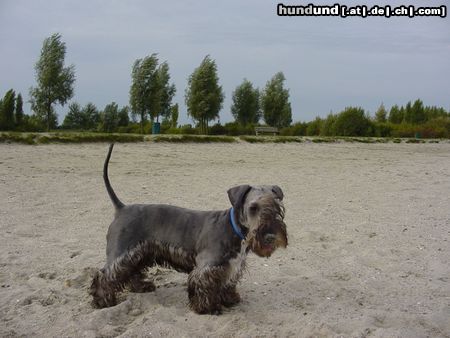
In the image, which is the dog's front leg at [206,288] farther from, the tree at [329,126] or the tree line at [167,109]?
the tree at [329,126]

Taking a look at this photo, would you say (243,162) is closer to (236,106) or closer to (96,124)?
(96,124)

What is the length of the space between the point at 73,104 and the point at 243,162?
1313cm

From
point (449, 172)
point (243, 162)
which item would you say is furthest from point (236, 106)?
point (449, 172)

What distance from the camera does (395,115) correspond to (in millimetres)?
49750

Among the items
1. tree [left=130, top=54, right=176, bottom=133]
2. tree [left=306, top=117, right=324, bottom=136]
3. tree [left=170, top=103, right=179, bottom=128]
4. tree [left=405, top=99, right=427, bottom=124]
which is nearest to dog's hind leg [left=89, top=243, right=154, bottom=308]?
tree [left=130, top=54, right=176, bottom=133]

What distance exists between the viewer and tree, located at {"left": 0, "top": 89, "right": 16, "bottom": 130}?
2134 centimetres

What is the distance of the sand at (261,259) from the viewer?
4.43 meters

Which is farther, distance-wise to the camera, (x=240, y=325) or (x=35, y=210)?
(x=35, y=210)

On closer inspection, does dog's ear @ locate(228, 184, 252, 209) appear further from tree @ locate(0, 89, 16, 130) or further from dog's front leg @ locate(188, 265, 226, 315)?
tree @ locate(0, 89, 16, 130)

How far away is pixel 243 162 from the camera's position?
1627 centimetres

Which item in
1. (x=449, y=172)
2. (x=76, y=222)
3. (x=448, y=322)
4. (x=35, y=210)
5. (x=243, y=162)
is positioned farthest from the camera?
(x=243, y=162)

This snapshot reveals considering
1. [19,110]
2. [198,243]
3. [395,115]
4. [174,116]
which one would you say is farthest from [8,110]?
[395,115]

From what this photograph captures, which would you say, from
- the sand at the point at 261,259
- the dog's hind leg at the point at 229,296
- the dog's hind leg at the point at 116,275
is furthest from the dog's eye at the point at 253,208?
the dog's hind leg at the point at 116,275

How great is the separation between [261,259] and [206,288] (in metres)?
1.92
